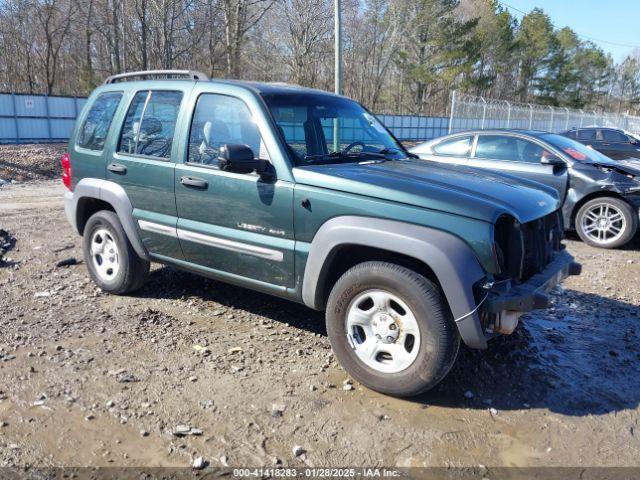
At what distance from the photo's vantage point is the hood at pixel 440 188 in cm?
330

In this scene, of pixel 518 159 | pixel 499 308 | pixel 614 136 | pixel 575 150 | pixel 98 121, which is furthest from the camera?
pixel 614 136

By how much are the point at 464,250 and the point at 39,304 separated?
3.92 metres

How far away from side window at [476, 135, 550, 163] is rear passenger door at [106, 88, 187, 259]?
515 cm

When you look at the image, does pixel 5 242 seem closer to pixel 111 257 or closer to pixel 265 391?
pixel 111 257

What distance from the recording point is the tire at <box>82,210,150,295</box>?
505cm

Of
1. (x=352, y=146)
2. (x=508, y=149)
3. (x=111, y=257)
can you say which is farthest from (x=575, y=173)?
(x=111, y=257)

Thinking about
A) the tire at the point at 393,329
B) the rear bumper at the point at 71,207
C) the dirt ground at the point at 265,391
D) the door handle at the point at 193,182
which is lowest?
the dirt ground at the point at 265,391

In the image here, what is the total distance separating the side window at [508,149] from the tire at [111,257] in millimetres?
5326

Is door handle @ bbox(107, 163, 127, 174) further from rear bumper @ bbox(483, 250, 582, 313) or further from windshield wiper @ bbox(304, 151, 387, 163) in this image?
rear bumper @ bbox(483, 250, 582, 313)

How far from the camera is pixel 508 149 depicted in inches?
316

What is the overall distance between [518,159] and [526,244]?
481 cm

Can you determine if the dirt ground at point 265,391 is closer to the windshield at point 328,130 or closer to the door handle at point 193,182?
the door handle at point 193,182

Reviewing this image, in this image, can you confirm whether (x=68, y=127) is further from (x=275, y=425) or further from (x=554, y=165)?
(x=275, y=425)

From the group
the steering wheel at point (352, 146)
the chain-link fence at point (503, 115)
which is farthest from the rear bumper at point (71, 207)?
the chain-link fence at point (503, 115)
